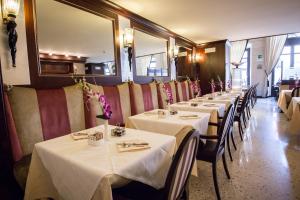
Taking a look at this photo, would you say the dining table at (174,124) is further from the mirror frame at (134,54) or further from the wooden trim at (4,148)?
the mirror frame at (134,54)

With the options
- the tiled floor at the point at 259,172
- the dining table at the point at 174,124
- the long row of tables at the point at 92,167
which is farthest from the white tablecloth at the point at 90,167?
the tiled floor at the point at 259,172

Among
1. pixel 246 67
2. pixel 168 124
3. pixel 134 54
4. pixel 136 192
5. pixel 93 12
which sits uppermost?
pixel 93 12

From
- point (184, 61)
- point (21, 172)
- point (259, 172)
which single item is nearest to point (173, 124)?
point (259, 172)

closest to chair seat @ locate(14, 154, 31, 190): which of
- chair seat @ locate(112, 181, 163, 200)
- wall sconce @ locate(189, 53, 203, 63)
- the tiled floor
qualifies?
chair seat @ locate(112, 181, 163, 200)

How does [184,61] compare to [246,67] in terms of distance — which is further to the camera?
[246,67]

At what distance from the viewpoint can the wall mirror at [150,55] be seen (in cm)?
372

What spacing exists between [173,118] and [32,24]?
1.86m

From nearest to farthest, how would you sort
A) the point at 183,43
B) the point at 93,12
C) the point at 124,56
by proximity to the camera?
the point at 93,12, the point at 124,56, the point at 183,43

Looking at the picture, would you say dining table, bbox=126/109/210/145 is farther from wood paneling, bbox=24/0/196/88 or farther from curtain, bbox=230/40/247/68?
curtain, bbox=230/40/247/68

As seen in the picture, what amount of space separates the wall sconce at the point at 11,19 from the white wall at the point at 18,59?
0.16 ft

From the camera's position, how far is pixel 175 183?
39.6 inches

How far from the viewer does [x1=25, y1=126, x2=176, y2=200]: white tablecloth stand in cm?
98

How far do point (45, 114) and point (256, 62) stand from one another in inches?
383

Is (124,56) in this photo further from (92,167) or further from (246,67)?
(246,67)
